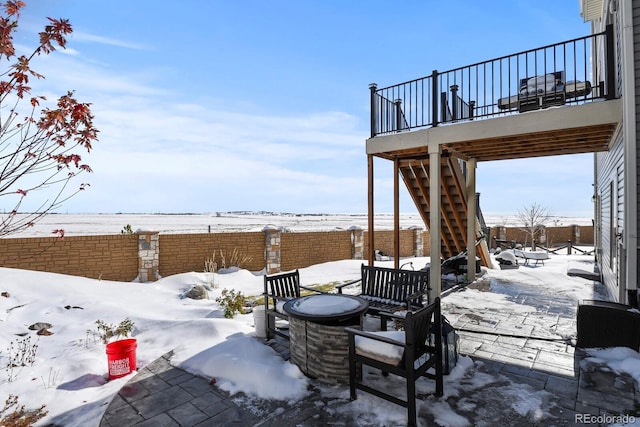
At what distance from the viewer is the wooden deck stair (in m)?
8.09

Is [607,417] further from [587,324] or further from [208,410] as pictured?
[208,410]

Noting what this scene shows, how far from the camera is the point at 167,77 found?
6.01 metres

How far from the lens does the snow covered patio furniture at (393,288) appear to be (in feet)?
15.9

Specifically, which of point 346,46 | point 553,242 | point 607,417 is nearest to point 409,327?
point 607,417

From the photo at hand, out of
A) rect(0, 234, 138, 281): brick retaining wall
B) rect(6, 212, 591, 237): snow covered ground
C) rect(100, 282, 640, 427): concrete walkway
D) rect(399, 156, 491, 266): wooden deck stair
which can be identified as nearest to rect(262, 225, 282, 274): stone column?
rect(6, 212, 591, 237): snow covered ground

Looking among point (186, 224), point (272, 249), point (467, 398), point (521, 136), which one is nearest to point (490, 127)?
point (521, 136)

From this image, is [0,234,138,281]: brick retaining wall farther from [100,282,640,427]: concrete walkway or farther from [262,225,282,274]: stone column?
[100,282,640,427]: concrete walkway

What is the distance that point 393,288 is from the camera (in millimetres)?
5184

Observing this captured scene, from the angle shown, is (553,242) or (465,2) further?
(553,242)

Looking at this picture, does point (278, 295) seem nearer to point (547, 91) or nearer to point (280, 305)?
point (280, 305)

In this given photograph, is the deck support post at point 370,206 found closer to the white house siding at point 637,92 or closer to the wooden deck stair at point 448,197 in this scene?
the wooden deck stair at point 448,197

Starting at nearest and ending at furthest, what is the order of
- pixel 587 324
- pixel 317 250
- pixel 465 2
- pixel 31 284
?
pixel 587 324 < pixel 465 2 < pixel 31 284 < pixel 317 250

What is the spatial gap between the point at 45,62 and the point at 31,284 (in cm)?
558

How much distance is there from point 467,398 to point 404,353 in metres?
0.91
